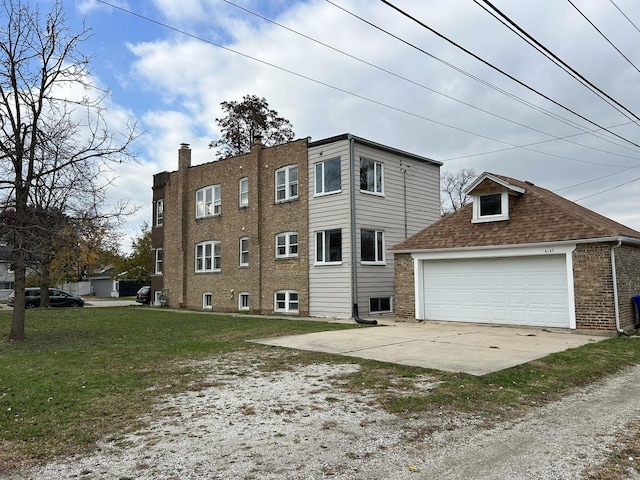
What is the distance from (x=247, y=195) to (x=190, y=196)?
201 inches

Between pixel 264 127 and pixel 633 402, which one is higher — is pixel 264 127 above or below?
above

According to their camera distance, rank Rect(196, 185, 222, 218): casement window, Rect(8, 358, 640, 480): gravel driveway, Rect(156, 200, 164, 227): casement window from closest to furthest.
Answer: Rect(8, 358, 640, 480): gravel driveway, Rect(196, 185, 222, 218): casement window, Rect(156, 200, 164, 227): casement window

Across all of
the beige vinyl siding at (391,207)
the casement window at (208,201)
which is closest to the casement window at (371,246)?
the beige vinyl siding at (391,207)

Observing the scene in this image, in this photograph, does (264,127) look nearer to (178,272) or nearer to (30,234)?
(178,272)

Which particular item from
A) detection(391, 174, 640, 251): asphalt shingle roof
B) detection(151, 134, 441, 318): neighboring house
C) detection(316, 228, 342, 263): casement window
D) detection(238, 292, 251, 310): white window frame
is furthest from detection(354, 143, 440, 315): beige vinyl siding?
detection(238, 292, 251, 310): white window frame

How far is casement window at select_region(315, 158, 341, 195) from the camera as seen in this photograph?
2030 cm

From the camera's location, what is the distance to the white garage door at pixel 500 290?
1465 centimetres

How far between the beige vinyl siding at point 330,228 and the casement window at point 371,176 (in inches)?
34.1

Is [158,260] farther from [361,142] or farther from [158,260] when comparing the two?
[361,142]

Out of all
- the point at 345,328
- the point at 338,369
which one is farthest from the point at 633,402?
the point at 345,328

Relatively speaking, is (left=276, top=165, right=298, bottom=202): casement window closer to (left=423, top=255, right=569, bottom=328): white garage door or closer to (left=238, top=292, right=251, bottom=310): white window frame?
Answer: (left=238, top=292, right=251, bottom=310): white window frame

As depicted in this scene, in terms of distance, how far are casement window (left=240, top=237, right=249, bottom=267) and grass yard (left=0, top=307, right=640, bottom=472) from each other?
436 inches

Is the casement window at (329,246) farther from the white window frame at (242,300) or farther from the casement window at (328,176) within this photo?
the white window frame at (242,300)

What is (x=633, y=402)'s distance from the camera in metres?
6.72
